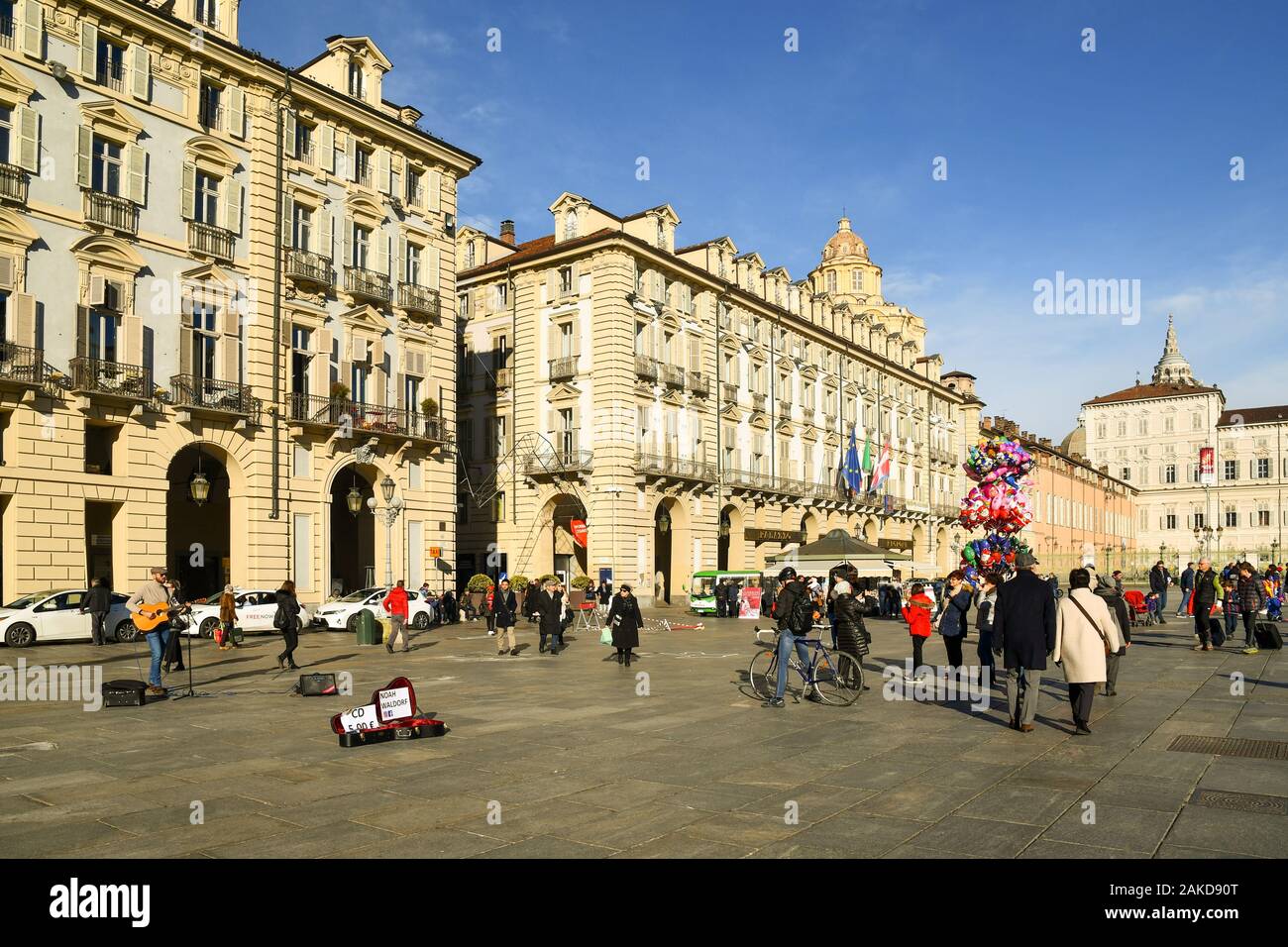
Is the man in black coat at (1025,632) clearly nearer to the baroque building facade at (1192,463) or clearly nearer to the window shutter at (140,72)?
the window shutter at (140,72)

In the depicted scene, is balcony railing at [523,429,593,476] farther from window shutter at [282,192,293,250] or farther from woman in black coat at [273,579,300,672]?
woman in black coat at [273,579,300,672]

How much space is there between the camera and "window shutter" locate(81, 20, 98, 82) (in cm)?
2792

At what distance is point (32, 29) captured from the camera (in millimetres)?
26719

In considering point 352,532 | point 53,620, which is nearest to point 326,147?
point 352,532

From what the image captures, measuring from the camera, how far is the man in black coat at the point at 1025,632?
11.2 meters

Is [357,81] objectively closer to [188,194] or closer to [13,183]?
[188,194]

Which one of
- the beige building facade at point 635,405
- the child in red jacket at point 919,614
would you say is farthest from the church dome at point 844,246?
the child in red jacket at point 919,614

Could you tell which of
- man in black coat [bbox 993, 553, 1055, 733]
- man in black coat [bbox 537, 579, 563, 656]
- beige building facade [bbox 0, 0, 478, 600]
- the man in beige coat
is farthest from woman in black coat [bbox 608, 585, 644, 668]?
beige building facade [bbox 0, 0, 478, 600]

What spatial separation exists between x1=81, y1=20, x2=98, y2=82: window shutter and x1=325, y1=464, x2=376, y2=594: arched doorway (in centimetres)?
1401

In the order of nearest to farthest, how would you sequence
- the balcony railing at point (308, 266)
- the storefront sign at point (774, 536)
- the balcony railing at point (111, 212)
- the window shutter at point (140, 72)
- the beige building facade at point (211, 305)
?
1. the beige building facade at point (211, 305)
2. the balcony railing at point (111, 212)
3. the window shutter at point (140, 72)
4. the balcony railing at point (308, 266)
5. the storefront sign at point (774, 536)

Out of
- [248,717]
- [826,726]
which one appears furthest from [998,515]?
[248,717]

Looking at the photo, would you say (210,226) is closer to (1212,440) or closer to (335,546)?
(335,546)

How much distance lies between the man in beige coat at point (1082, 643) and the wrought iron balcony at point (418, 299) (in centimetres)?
3020

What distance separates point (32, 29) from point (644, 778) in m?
27.9
